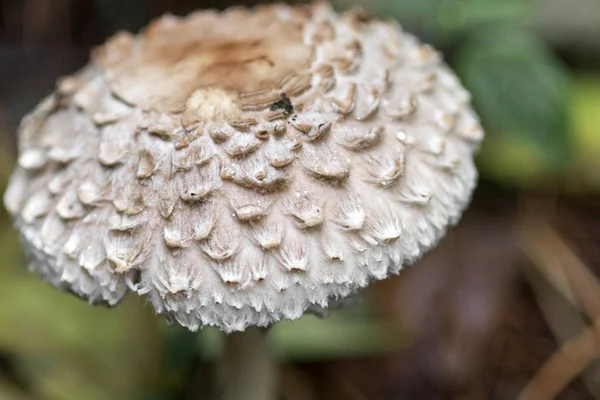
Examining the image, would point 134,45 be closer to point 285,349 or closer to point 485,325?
point 285,349

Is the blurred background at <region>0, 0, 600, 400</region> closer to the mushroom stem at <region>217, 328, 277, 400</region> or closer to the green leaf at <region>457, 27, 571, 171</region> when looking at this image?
the green leaf at <region>457, 27, 571, 171</region>

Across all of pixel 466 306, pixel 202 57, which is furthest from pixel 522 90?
pixel 202 57

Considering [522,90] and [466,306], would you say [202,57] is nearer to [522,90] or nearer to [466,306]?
[522,90]

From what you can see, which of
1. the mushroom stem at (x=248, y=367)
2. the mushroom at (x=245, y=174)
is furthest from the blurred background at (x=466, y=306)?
the mushroom at (x=245, y=174)

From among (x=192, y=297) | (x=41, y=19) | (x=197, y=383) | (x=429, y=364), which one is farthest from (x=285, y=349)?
(x=41, y=19)

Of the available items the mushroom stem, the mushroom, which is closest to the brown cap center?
the mushroom

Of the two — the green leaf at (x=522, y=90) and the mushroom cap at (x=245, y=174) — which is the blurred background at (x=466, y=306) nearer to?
the green leaf at (x=522, y=90)
